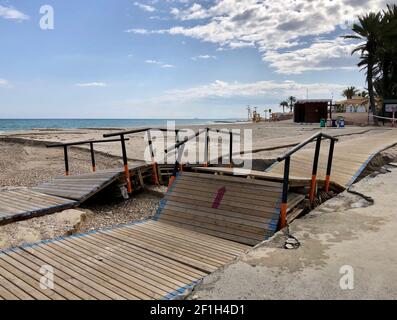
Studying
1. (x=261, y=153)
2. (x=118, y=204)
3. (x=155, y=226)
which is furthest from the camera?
(x=261, y=153)

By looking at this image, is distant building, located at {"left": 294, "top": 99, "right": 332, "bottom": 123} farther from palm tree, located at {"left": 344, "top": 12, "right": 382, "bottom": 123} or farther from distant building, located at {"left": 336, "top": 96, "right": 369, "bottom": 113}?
distant building, located at {"left": 336, "top": 96, "right": 369, "bottom": 113}

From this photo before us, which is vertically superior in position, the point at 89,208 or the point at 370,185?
the point at 370,185

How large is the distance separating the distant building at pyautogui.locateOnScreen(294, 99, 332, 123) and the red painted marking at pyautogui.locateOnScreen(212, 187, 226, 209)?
32.5 metres

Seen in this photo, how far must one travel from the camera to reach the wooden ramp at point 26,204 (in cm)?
521

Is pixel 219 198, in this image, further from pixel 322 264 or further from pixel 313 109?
pixel 313 109

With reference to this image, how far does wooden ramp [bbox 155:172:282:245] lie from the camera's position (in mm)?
4473

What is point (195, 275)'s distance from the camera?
11.0 feet

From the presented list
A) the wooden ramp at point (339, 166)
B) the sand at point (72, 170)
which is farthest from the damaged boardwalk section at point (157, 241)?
the sand at point (72, 170)

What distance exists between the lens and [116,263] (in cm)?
359

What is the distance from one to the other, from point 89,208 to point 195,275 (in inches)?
156

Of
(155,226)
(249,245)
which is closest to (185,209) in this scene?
(155,226)

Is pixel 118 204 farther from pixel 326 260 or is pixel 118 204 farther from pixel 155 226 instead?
pixel 326 260

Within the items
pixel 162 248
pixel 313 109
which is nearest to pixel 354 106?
pixel 313 109

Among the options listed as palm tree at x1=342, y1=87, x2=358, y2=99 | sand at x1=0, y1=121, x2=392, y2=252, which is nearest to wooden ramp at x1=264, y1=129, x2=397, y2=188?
sand at x1=0, y1=121, x2=392, y2=252
